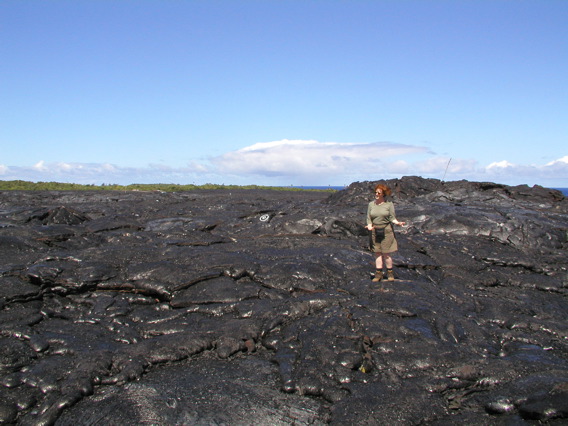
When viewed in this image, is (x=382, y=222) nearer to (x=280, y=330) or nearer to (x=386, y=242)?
(x=386, y=242)

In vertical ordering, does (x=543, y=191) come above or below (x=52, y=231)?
above

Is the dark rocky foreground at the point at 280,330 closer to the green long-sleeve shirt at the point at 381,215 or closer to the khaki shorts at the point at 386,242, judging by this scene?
the khaki shorts at the point at 386,242

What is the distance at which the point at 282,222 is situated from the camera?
66.3 feet

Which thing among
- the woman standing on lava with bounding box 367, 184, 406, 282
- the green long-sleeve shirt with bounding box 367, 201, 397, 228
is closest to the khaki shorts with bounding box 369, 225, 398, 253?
the woman standing on lava with bounding box 367, 184, 406, 282

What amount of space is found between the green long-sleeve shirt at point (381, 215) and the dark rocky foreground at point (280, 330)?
154 cm

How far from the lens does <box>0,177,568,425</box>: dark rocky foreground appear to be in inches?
275

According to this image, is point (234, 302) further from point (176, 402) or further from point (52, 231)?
point (52, 231)

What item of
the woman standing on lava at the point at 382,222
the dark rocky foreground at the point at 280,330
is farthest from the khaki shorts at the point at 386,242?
the dark rocky foreground at the point at 280,330

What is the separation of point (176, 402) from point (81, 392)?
1551 millimetres

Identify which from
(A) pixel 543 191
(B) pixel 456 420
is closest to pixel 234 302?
(B) pixel 456 420

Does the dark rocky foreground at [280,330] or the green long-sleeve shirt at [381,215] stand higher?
the green long-sleeve shirt at [381,215]

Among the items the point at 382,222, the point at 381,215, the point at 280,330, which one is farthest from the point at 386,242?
the point at 280,330

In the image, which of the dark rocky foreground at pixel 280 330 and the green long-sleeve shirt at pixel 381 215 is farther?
the green long-sleeve shirt at pixel 381 215

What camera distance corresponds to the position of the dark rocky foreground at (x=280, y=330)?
22.9 feet
